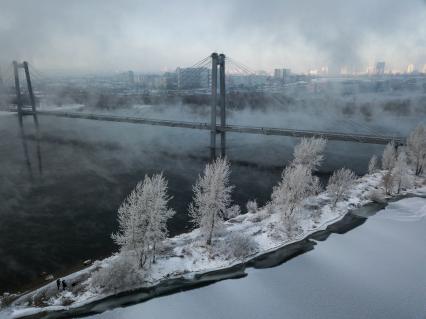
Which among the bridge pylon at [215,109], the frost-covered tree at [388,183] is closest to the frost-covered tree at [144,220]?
the frost-covered tree at [388,183]

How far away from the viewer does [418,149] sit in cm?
1986

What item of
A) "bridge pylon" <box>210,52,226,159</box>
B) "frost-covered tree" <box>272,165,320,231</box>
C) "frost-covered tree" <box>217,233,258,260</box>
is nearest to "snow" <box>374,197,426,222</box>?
"frost-covered tree" <box>272,165,320,231</box>

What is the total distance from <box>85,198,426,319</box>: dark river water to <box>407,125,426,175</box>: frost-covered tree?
907 centimetres

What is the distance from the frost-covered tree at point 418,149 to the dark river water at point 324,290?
9.07 m

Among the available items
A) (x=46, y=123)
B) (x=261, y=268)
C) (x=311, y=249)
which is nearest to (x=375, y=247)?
(x=311, y=249)

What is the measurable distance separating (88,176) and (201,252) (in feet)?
41.0

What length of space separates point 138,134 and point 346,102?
43.9 metres

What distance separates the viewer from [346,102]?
61.9 m

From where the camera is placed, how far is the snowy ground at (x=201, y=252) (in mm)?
9070

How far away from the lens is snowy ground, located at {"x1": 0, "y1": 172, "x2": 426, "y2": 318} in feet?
29.8

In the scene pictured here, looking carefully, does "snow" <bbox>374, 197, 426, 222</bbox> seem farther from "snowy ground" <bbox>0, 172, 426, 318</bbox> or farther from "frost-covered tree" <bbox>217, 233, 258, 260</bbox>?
"frost-covered tree" <bbox>217, 233, 258, 260</bbox>

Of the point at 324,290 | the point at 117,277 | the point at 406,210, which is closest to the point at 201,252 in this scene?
the point at 117,277

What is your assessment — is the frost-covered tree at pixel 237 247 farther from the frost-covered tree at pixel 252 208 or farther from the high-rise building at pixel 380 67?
the high-rise building at pixel 380 67

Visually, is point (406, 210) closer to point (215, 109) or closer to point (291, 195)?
point (291, 195)
